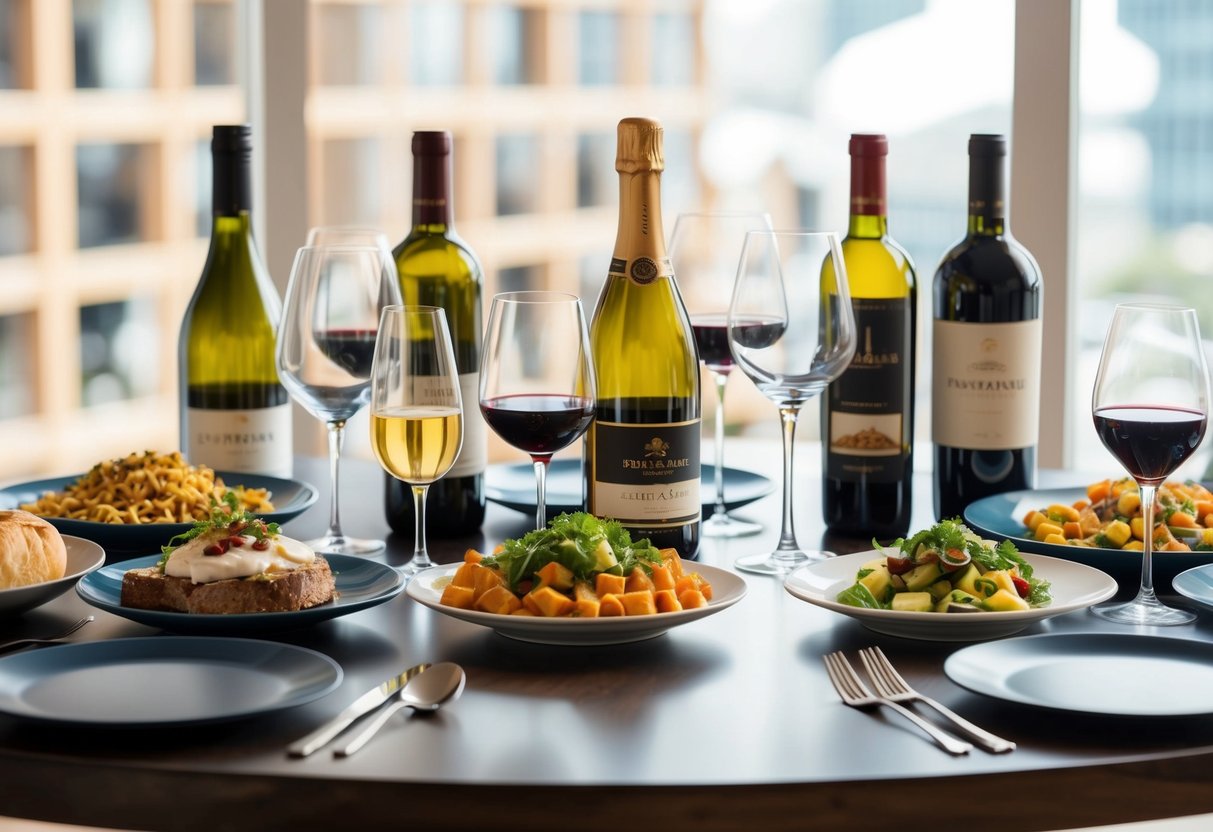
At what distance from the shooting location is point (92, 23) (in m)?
4.12

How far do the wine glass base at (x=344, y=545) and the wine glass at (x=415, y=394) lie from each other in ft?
0.74

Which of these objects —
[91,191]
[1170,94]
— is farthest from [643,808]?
[91,191]

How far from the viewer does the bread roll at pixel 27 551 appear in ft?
4.24

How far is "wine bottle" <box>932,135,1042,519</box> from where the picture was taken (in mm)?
1643

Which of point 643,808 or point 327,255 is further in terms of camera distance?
point 327,255

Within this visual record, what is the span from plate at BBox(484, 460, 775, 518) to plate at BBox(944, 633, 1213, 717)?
2.23ft

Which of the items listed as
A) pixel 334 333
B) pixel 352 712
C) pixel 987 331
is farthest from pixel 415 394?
pixel 987 331

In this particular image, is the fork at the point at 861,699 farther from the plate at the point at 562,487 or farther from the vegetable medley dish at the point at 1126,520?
the plate at the point at 562,487

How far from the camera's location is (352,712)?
1034mm

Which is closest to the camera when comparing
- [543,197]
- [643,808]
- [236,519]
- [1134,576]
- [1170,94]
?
[643,808]

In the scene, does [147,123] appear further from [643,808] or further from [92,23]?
[643,808]

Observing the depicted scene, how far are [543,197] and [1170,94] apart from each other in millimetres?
2182

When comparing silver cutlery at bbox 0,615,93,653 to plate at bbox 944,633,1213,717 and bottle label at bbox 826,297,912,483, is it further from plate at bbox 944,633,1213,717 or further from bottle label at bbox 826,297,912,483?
bottle label at bbox 826,297,912,483

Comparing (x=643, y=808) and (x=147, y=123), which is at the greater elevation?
(x=147, y=123)
